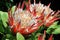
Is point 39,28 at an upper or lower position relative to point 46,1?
upper

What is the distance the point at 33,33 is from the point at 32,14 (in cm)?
15

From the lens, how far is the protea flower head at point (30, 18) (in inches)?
84.0

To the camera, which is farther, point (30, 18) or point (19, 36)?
point (30, 18)

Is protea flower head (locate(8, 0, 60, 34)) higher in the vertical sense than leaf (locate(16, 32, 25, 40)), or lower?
higher

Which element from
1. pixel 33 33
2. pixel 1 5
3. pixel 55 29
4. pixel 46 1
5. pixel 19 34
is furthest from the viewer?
pixel 46 1

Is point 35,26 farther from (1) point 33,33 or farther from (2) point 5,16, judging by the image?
(2) point 5,16

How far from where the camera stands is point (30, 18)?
2.24 m

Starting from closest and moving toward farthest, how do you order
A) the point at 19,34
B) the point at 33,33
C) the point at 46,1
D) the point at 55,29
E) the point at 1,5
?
the point at 19,34
the point at 33,33
the point at 55,29
the point at 1,5
the point at 46,1

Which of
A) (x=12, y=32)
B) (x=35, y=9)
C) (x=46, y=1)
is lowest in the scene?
(x=46, y=1)

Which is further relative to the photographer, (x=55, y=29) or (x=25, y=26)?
(x=55, y=29)

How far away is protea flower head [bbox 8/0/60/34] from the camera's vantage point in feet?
7.00

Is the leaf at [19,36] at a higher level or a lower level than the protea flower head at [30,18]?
lower

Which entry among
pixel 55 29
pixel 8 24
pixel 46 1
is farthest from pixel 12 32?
pixel 46 1

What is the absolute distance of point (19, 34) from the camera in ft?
6.96
